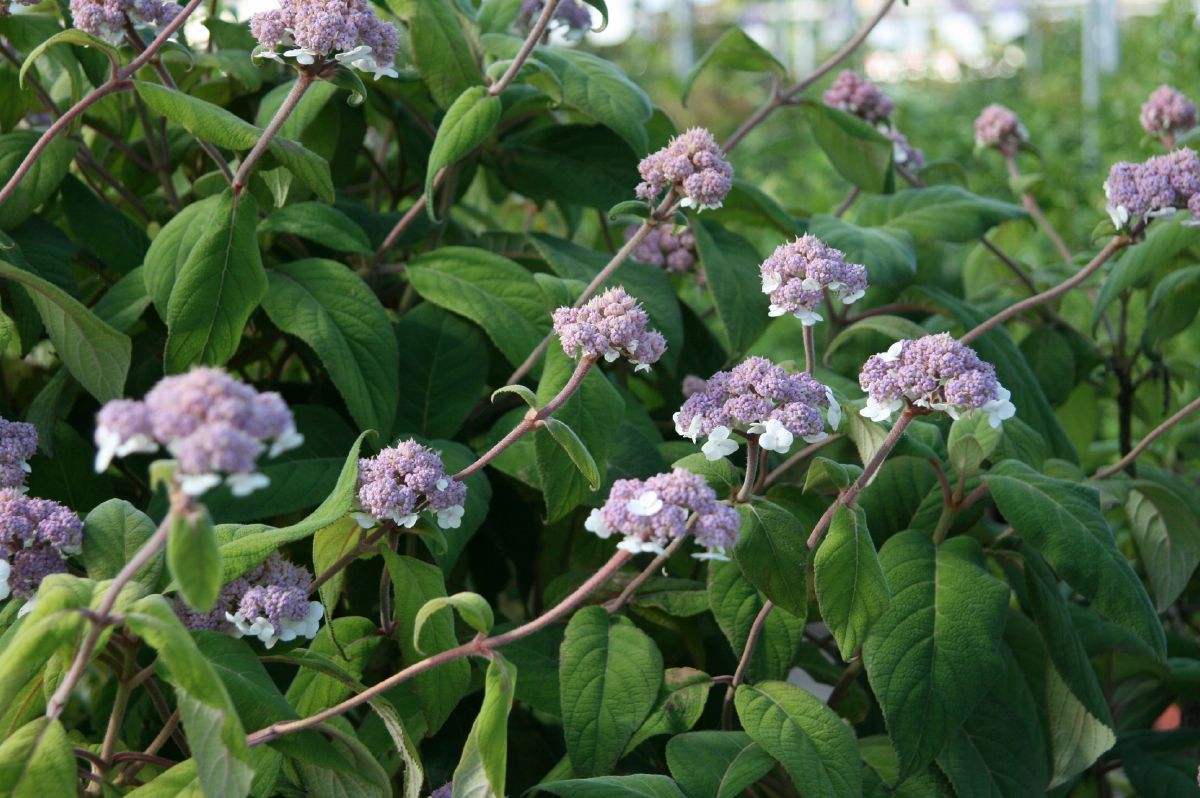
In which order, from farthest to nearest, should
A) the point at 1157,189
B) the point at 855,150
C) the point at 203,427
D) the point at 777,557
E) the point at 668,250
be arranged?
the point at 855,150 < the point at 668,250 < the point at 1157,189 < the point at 777,557 < the point at 203,427

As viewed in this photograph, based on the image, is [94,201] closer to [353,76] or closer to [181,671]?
[353,76]

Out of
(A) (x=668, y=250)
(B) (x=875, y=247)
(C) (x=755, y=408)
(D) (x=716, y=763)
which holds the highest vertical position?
(C) (x=755, y=408)

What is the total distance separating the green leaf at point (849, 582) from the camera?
1.04m

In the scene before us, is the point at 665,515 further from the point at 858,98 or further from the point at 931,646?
the point at 858,98

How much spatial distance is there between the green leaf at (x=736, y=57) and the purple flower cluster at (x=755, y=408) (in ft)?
2.39

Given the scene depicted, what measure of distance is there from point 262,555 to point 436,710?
0.71 feet

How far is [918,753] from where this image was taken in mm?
1119

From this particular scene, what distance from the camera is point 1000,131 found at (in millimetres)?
2064

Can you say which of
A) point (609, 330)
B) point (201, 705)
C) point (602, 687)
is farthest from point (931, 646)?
point (201, 705)

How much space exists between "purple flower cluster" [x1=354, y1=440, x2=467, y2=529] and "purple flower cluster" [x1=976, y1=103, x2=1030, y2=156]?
1352mm

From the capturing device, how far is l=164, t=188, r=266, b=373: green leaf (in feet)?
3.94

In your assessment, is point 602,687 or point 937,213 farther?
point 937,213

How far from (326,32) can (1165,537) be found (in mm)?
998

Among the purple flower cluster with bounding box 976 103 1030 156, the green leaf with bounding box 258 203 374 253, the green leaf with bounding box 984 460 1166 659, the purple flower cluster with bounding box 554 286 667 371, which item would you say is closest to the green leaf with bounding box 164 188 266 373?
the green leaf with bounding box 258 203 374 253
